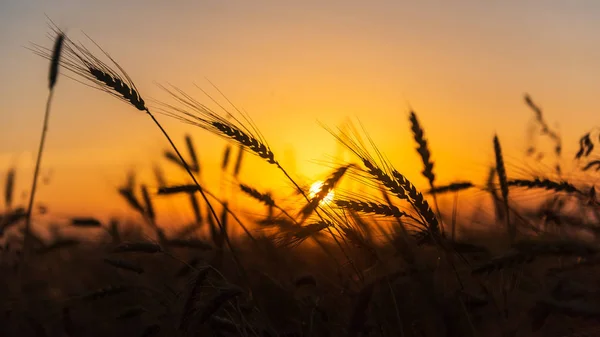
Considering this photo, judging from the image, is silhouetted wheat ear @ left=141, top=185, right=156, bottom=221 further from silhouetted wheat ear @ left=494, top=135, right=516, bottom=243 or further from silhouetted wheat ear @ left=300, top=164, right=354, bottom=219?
silhouetted wheat ear @ left=494, top=135, right=516, bottom=243

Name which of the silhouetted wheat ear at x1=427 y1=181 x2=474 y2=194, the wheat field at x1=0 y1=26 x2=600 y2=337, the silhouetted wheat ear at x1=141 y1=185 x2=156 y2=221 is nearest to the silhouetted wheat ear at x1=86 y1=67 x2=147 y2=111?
the wheat field at x1=0 y1=26 x2=600 y2=337

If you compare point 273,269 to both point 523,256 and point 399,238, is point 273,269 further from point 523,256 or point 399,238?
point 523,256

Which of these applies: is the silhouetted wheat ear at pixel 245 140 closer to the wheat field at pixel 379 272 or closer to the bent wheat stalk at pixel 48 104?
the wheat field at pixel 379 272

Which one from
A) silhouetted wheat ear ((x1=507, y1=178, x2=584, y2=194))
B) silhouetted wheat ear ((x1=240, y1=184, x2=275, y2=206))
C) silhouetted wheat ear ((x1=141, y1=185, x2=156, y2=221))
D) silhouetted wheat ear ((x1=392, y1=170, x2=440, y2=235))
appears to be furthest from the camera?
silhouetted wheat ear ((x1=141, y1=185, x2=156, y2=221))

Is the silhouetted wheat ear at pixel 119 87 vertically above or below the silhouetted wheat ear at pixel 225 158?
above

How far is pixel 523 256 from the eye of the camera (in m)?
1.94

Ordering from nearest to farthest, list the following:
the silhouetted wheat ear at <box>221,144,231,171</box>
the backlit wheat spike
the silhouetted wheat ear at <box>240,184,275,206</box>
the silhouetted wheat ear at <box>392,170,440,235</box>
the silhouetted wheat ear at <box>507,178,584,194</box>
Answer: the silhouetted wheat ear at <box>392,170,440,235</box>, the silhouetted wheat ear at <box>507,178,584,194</box>, the backlit wheat spike, the silhouetted wheat ear at <box>240,184,275,206</box>, the silhouetted wheat ear at <box>221,144,231,171</box>

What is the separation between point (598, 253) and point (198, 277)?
1.25 metres

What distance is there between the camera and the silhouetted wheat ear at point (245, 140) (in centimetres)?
249

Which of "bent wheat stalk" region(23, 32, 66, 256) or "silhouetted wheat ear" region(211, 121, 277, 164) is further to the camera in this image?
"bent wheat stalk" region(23, 32, 66, 256)

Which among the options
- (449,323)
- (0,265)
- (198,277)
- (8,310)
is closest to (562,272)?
(449,323)

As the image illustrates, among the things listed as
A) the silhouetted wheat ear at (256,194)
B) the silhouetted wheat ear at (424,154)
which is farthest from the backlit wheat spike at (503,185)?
the silhouetted wheat ear at (256,194)

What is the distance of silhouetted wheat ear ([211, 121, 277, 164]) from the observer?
98.0 inches

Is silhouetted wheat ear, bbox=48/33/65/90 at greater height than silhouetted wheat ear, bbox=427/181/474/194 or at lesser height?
lesser
